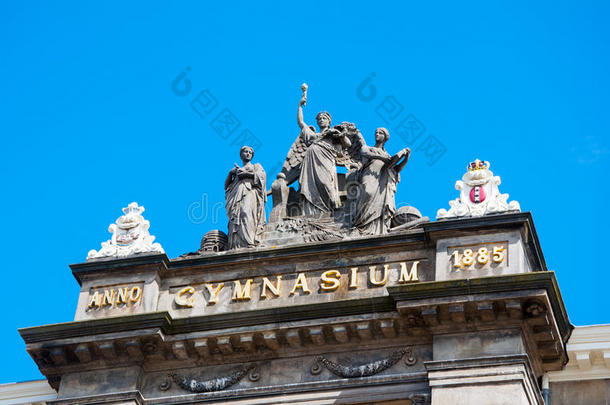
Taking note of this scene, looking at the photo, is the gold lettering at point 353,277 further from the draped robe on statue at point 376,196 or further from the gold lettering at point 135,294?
the gold lettering at point 135,294

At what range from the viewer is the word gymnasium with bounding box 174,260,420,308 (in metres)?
34.5

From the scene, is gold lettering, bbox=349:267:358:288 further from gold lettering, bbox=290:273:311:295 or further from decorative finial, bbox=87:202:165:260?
decorative finial, bbox=87:202:165:260

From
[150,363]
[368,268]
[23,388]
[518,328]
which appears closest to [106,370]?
[150,363]

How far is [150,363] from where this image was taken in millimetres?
34750

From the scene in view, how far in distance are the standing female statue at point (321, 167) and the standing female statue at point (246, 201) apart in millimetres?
1001

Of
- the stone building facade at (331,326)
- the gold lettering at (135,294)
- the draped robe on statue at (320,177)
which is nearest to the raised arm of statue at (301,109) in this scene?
the draped robe on statue at (320,177)

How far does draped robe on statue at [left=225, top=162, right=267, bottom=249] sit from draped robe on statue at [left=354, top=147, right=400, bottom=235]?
7.68 feet

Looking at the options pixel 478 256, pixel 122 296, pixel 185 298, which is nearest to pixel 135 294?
pixel 122 296

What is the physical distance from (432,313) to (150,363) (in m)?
6.30

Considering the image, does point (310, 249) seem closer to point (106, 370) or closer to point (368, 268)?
point (368, 268)

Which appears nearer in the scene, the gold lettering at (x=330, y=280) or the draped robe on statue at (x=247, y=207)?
the gold lettering at (x=330, y=280)

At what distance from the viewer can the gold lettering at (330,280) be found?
3469 cm

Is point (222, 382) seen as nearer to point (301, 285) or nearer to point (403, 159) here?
point (301, 285)

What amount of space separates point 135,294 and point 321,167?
5229 mm
